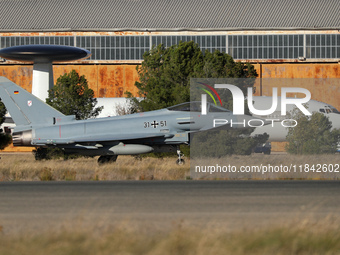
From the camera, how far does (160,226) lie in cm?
1004

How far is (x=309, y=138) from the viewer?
27328mm

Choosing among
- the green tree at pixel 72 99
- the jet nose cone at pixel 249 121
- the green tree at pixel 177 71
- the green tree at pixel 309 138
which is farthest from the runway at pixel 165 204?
the green tree at pixel 72 99

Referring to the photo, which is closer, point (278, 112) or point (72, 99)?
point (278, 112)

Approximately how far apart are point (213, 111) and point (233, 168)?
12.0ft

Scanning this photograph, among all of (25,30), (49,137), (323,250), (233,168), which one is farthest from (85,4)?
(323,250)

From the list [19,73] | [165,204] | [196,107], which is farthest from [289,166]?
[19,73]

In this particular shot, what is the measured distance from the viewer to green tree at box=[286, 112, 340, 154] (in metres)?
27.6

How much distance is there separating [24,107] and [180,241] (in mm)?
21086

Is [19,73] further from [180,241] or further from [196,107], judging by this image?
[180,241]

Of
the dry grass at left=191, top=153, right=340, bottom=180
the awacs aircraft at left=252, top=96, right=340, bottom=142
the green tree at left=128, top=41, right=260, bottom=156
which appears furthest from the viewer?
the awacs aircraft at left=252, top=96, right=340, bottom=142

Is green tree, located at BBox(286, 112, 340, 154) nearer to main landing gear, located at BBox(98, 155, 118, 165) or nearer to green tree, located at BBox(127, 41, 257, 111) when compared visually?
green tree, located at BBox(127, 41, 257, 111)

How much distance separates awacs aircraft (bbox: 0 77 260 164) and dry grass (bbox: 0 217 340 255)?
16570 mm

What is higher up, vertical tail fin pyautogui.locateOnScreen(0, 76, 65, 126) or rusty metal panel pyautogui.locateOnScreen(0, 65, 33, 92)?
rusty metal panel pyautogui.locateOnScreen(0, 65, 33, 92)

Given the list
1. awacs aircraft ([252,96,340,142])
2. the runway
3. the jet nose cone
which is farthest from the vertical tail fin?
awacs aircraft ([252,96,340,142])
